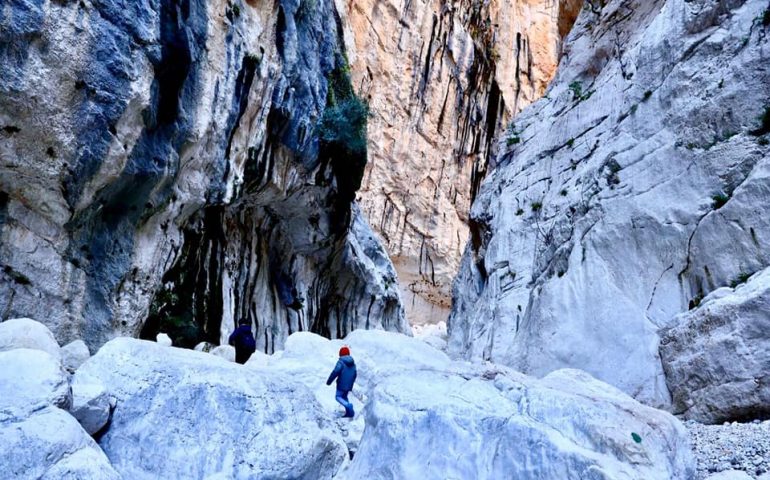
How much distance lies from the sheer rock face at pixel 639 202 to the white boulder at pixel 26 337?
8818 millimetres

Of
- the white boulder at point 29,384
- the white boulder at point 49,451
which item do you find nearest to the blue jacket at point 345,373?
the white boulder at point 49,451

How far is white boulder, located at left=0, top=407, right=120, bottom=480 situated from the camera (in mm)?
4531

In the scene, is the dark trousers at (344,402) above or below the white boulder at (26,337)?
below

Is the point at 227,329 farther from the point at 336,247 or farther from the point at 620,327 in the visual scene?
the point at 620,327

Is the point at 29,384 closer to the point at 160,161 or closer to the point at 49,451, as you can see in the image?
the point at 49,451

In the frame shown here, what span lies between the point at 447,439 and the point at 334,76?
1526cm

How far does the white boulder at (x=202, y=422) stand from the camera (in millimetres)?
5715

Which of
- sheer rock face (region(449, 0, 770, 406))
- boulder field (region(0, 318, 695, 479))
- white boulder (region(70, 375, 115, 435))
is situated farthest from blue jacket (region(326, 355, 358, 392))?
sheer rock face (region(449, 0, 770, 406))

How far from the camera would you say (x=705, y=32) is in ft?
39.9

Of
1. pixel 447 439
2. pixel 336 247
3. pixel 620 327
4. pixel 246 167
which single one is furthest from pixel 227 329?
pixel 447 439

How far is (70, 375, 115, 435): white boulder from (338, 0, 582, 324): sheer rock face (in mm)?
26456

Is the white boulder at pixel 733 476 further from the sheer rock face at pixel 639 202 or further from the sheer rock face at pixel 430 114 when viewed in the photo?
the sheer rock face at pixel 430 114

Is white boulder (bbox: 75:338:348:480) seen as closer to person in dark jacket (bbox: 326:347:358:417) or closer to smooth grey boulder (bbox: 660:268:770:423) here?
person in dark jacket (bbox: 326:347:358:417)

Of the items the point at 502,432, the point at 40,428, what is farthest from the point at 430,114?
the point at 40,428
